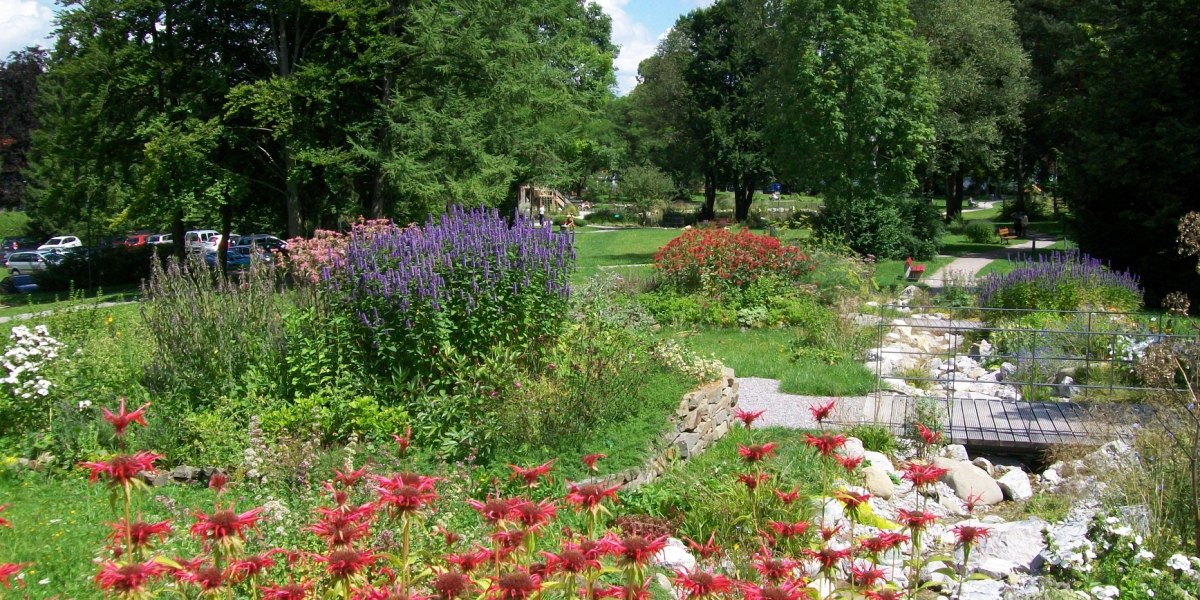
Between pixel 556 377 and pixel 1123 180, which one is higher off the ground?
pixel 1123 180

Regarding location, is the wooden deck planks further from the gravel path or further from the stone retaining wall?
the stone retaining wall

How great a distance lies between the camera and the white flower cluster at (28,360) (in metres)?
7.53

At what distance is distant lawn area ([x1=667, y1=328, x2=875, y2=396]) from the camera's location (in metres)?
10.8

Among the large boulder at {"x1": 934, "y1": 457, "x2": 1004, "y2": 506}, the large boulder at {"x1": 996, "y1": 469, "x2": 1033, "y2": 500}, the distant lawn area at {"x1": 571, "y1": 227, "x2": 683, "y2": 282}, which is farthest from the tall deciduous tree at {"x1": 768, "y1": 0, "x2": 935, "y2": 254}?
the large boulder at {"x1": 934, "y1": 457, "x2": 1004, "y2": 506}

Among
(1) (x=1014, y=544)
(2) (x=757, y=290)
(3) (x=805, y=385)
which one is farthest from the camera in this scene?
(2) (x=757, y=290)

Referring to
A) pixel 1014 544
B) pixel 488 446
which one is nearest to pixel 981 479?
pixel 1014 544

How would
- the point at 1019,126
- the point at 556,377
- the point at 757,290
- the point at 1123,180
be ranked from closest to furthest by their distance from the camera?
1. the point at 556,377
2. the point at 757,290
3. the point at 1123,180
4. the point at 1019,126

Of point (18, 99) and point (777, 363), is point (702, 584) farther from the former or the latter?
point (18, 99)

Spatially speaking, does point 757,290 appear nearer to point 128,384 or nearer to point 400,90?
point 128,384

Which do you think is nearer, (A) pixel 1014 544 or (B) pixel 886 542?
(B) pixel 886 542

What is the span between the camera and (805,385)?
1088 centimetres

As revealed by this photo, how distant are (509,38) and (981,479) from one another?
18893mm

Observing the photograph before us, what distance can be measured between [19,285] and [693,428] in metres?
30.6

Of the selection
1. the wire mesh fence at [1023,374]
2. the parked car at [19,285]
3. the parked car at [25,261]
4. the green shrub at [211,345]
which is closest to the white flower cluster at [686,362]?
the wire mesh fence at [1023,374]
